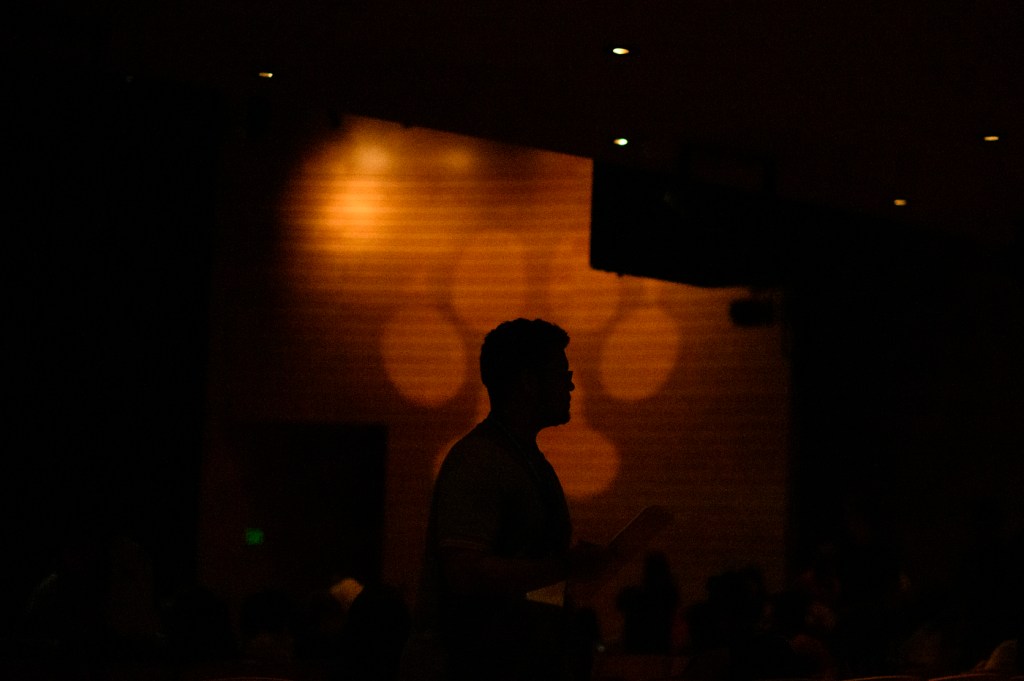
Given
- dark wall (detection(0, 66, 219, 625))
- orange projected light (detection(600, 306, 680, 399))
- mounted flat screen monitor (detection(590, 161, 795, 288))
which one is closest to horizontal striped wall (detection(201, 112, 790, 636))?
orange projected light (detection(600, 306, 680, 399))

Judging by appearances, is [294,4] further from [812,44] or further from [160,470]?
[160,470]

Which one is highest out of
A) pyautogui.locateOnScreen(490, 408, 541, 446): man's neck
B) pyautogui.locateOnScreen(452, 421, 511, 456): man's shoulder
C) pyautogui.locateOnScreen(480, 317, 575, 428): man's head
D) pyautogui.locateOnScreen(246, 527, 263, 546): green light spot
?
pyautogui.locateOnScreen(480, 317, 575, 428): man's head

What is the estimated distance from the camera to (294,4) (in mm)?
4375

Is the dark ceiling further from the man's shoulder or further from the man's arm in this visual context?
the man's arm

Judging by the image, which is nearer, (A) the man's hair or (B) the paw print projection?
(A) the man's hair

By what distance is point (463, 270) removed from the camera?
930cm

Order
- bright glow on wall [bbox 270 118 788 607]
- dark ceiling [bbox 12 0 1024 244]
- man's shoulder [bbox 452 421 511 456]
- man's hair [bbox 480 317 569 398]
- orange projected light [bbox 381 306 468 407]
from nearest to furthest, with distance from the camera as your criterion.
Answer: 1. man's shoulder [bbox 452 421 511 456]
2. man's hair [bbox 480 317 569 398]
3. dark ceiling [bbox 12 0 1024 244]
4. bright glow on wall [bbox 270 118 788 607]
5. orange projected light [bbox 381 306 468 407]

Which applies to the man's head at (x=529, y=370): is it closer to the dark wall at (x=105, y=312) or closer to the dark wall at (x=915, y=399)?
the dark wall at (x=915, y=399)

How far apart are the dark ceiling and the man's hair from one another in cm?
232

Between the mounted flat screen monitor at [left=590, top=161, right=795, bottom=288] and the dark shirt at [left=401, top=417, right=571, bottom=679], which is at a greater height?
the mounted flat screen monitor at [left=590, top=161, right=795, bottom=288]

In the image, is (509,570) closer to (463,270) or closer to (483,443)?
(483,443)

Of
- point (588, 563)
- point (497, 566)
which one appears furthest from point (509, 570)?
point (588, 563)

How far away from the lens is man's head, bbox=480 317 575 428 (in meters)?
2.19

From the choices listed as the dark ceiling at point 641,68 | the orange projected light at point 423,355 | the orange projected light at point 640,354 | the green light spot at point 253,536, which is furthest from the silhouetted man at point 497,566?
the green light spot at point 253,536
